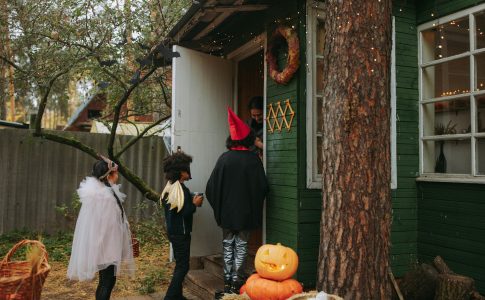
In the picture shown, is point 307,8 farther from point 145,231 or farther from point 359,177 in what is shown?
point 145,231

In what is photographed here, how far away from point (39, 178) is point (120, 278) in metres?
3.45

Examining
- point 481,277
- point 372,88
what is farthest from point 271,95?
point 481,277

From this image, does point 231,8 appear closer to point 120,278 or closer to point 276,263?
point 276,263

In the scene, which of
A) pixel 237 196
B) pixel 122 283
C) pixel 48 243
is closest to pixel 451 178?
pixel 237 196

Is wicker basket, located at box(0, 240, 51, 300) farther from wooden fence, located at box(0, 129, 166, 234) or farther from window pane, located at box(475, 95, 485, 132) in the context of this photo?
wooden fence, located at box(0, 129, 166, 234)

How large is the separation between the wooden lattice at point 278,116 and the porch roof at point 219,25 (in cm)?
103

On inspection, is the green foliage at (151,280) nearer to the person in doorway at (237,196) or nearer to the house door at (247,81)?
the person in doorway at (237,196)

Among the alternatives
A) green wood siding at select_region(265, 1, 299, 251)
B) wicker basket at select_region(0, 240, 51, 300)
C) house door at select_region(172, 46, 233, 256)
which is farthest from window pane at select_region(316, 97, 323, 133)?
wicker basket at select_region(0, 240, 51, 300)

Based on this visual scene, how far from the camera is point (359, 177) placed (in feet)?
10.7

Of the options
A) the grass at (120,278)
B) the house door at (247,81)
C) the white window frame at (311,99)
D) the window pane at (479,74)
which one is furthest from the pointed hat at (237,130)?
the window pane at (479,74)

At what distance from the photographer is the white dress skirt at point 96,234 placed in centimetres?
400

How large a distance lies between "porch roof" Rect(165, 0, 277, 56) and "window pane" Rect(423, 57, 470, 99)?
1939 millimetres

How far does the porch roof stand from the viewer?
15.5 feet

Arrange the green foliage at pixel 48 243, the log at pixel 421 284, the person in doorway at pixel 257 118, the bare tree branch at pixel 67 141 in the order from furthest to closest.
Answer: the bare tree branch at pixel 67 141, the green foliage at pixel 48 243, the person in doorway at pixel 257 118, the log at pixel 421 284
